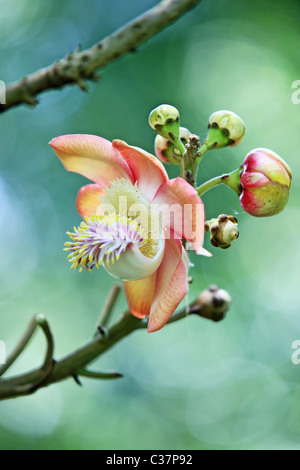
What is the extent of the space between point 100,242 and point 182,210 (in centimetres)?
12

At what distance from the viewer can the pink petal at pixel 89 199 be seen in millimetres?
875

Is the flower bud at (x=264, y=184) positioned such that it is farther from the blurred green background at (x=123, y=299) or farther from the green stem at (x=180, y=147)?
the blurred green background at (x=123, y=299)

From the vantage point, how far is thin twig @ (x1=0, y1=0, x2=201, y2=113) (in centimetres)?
91

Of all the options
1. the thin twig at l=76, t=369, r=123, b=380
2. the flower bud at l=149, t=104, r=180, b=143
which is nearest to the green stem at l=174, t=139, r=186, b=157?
the flower bud at l=149, t=104, r=180, b=143

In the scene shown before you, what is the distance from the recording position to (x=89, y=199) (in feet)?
2.91

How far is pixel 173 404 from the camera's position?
325cm

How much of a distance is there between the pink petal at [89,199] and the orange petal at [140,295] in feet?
0.44

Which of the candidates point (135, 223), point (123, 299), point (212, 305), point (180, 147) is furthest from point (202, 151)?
point (123, 299)

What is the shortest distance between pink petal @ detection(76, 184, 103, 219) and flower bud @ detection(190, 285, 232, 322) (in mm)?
248

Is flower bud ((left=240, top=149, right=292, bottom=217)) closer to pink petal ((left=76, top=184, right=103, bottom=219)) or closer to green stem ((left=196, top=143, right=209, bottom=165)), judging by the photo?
green stem ((left=196, top=143, right=209, bottom=165))

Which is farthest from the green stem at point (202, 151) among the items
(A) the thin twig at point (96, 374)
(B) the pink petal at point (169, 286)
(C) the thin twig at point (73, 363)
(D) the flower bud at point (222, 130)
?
(A) the thin twig at point (96, 374)

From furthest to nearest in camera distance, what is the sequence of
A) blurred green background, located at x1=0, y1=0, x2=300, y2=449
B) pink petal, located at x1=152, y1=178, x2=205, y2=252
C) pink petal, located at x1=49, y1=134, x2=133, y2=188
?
1. blurred green background, located at x1=0, y1=0, x2=300, y2=449
2. pink petal, located at x1=49, y1=134, x2=133, y2=188
3. pink petal, located at x1=152, y1=178, x2=205, y2=252

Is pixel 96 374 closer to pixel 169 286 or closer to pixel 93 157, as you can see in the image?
pixel 169 286
